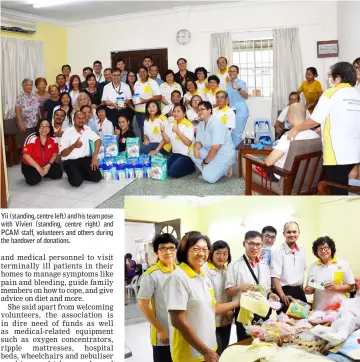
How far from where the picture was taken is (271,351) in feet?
5.57

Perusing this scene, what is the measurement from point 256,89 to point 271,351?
3.35 feet


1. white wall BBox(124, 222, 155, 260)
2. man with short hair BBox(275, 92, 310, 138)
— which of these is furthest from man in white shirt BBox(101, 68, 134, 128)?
man with short hair BBox(275, 92, 310, 138)

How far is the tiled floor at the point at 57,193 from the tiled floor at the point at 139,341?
509mm

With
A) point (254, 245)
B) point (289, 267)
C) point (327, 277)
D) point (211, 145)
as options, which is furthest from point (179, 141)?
point (327, 277)

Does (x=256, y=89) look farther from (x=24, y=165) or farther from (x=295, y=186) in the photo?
(x=24, y=165)

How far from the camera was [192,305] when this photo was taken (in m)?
1.77

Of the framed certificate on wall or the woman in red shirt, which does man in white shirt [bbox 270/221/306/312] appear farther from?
the woman in red shirt

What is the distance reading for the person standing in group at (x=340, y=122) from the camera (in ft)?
6.20

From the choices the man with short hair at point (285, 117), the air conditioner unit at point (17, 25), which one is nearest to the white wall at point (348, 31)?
the man with short hair at point (285, 117)

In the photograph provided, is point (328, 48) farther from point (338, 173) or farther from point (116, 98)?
point (116, 98)

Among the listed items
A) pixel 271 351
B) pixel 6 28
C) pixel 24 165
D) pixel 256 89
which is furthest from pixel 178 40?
pixel 271 351

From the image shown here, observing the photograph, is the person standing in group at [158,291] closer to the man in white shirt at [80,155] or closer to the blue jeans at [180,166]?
the blue jeans at [180,166]

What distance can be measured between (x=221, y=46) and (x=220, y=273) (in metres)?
0.96

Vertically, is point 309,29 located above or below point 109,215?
above
